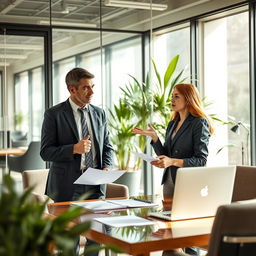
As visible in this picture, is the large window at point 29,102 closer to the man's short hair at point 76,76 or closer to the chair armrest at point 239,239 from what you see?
the man's short hair at point 76,76

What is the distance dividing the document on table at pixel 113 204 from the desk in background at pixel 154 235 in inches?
15.3

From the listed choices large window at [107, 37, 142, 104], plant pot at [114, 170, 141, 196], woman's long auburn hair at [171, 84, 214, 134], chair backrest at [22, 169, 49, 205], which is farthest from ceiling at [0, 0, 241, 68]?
chair backrest at [22, 169, 49, 205]

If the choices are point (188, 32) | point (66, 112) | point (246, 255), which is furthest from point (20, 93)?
point (246, 255)

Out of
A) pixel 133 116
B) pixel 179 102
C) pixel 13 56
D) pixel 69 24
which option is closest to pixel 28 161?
pixel 13 56

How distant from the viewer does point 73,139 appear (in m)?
3.50

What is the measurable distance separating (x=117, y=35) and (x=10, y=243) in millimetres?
5811

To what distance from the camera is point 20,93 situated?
20.1 ft

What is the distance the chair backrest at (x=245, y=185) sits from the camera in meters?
3.76

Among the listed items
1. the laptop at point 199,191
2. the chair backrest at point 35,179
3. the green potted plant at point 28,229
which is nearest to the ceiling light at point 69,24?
the chair backrest at point 35,179

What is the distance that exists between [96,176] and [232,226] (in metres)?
1.21

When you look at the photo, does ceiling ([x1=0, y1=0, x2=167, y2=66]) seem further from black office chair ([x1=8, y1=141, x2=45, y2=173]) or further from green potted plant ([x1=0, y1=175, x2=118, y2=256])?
green potted plant ([x1=0, y1=175, x2=118, y2=256])

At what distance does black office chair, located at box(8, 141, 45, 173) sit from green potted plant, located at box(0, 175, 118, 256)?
195 inches

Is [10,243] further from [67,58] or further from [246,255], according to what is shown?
[67,58]

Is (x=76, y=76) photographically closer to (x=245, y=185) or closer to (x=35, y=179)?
(x=35, y=179)
